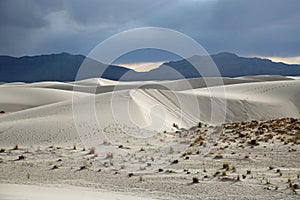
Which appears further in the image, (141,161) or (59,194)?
(141,161)

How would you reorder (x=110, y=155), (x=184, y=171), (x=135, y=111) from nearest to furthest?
(x=184, y=171), (x=110, y=155), (x=135, y=111)

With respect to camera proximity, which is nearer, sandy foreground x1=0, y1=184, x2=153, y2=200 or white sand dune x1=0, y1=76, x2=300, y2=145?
sandy foreground x1=0, y1=184, x2=153, y2=200

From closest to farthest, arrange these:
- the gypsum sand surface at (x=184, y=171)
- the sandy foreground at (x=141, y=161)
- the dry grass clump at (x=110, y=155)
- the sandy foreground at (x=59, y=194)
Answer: the sandy foreground at (x=59, y=194) → the sandy foreground at (x=141, y=161) → the gypsum sand surface at (x=184, y=171) → the dry grass clump at (x=110, y=155)

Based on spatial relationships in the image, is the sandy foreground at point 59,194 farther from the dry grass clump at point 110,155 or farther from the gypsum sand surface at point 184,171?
the dry grass clump at point 110,155

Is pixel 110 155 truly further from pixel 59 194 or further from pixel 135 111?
pixel 135 111

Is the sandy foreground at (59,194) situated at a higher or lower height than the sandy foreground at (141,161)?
higher

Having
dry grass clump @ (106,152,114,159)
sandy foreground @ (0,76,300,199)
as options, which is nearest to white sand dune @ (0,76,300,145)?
sandy foreground @ (0,76,300,199)

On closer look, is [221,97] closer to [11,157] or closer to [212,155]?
[212,155]

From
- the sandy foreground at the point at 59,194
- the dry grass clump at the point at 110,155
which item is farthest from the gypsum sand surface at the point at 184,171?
the sandy foreground at the point at 59,194

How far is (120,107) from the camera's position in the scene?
27.1 metres

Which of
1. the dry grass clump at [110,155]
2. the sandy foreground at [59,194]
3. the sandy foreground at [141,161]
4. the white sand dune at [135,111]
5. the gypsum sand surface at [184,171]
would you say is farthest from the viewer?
the white sand dune at [135,111]

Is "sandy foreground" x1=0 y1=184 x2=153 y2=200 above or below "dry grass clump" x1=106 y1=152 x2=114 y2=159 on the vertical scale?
above

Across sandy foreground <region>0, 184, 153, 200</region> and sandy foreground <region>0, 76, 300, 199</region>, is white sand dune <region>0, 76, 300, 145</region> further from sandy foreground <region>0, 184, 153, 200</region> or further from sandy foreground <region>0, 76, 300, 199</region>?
sandy foreground <region>0, 184, 153, 200</region>

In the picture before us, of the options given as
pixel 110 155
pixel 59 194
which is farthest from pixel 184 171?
pixel 59 194
